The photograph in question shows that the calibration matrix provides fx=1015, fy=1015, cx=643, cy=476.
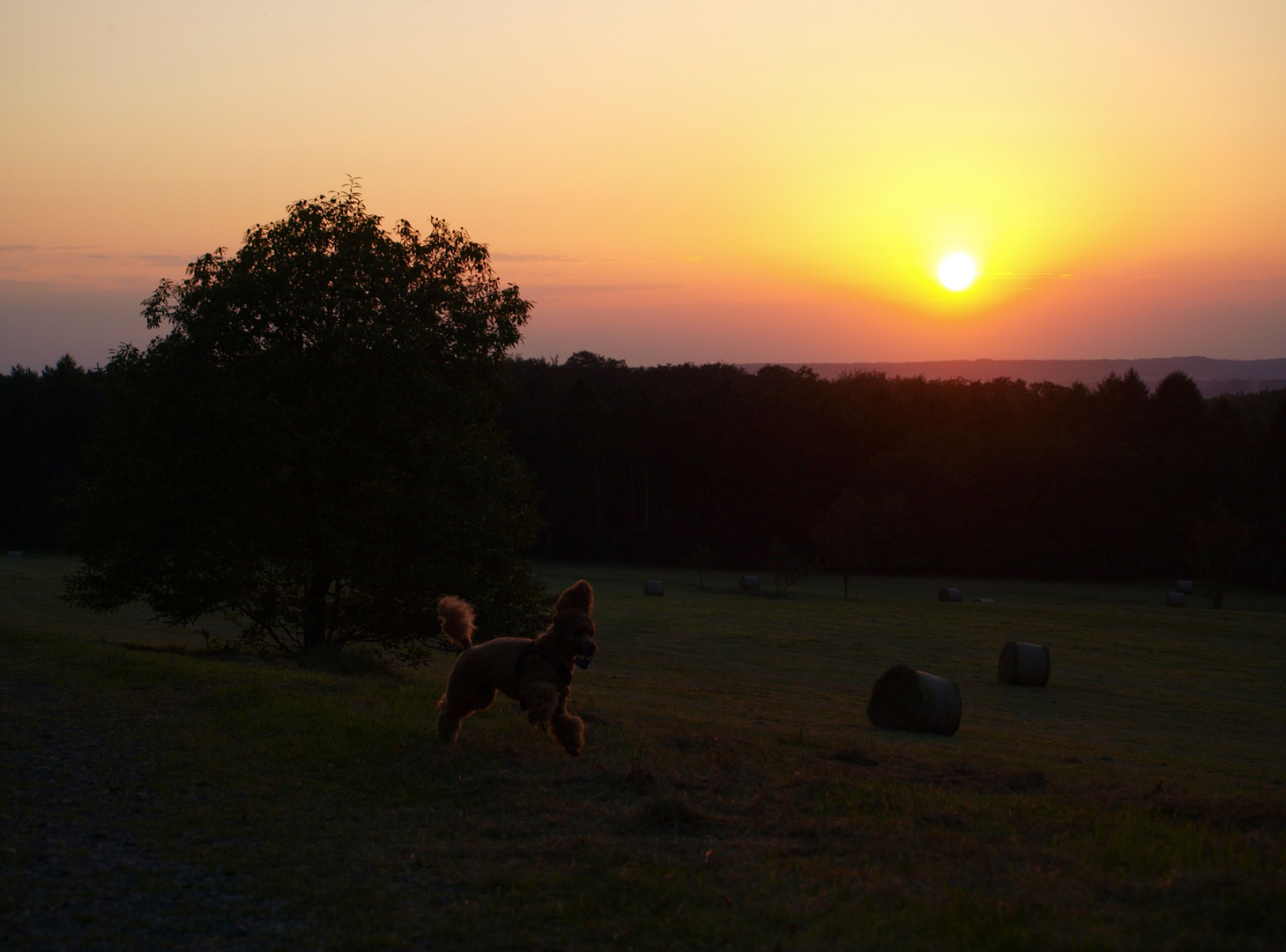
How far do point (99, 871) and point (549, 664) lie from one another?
3827 millimetres

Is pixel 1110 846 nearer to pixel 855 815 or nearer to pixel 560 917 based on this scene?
pixel 855 815

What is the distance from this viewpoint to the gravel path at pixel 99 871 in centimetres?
520

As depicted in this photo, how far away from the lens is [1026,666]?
86.1 ft

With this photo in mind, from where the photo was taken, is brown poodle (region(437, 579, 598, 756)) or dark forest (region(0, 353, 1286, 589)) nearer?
brown poodle (region(437, 579, 598, 756))

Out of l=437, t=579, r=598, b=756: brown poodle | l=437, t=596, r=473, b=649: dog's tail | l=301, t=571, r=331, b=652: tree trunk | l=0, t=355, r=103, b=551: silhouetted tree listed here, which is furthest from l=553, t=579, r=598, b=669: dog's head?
l=0, t=355, r=103, b=551: silhouetted tree

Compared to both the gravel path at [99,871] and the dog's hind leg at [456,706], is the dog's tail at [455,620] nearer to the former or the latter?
the dog's hind leg at [456,706]

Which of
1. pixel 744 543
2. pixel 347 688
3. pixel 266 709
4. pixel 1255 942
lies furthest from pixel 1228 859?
pixel 744 543

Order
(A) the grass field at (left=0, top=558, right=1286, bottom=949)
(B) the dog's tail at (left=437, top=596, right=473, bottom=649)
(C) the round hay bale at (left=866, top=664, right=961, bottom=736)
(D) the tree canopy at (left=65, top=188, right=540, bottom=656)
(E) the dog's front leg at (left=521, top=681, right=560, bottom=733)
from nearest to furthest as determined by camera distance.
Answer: (A) the grass field at (left=0, top=558, right=1286, bottom=949)
(E) the dog's front leg at (left=521, top=681, right=560, bottom=733)
(B) the dog's tail at (left=437, top=596, right=473, bottom=649)
(C) the round hay bale at (left=866, top=664, right=961, bottom=736)
(D) the tree canopy at (left=65, top=188, right=540, bottom=656)

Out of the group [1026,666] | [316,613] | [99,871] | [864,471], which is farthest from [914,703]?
[864,471]

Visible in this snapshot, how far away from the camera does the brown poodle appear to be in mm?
8828

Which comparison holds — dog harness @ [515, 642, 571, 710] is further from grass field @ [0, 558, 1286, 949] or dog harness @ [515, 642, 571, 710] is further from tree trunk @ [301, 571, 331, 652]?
tree trunk @ [301, 571, 331, 652]

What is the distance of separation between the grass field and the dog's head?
99 centimetres

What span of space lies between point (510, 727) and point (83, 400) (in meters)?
72.5

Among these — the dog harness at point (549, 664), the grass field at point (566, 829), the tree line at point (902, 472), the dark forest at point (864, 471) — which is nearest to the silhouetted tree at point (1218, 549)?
the dark forest at point (864, 471)
